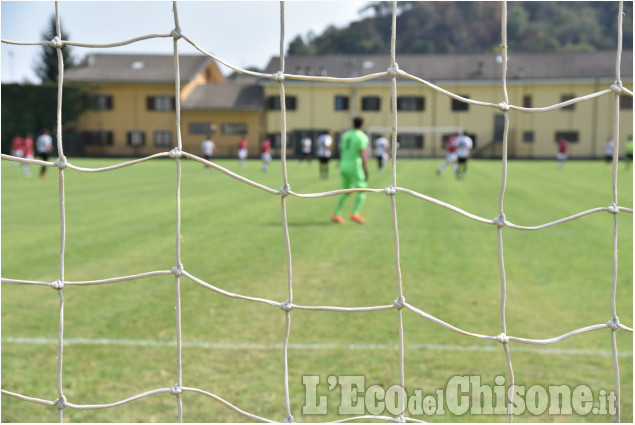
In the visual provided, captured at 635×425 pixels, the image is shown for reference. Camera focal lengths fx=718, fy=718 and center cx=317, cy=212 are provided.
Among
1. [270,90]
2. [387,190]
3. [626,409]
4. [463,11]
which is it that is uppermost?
[463,11]

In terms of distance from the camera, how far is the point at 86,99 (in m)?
51.4

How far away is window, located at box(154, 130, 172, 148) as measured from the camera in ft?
169

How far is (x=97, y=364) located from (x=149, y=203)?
1034 cm

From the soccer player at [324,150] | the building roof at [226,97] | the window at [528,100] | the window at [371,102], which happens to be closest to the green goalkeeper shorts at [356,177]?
the soccer player at [324,150]

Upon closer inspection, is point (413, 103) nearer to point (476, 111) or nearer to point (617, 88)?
point (476, 111)

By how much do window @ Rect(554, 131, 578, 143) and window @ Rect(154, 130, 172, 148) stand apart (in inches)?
1060

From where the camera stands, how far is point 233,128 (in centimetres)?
5159

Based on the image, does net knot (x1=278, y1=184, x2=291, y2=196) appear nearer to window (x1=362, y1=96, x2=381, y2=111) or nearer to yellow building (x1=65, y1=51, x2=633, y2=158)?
yellow building (x1=65, y1=51, x2=633, y2=158)

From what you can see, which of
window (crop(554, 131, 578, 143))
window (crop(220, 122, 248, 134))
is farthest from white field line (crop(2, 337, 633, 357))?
window (crop(220, 122, 248, 134))

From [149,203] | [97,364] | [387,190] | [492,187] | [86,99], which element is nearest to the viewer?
[387,190]

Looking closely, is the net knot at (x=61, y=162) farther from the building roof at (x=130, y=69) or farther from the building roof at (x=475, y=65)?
the building roof at (x=130, y=69)

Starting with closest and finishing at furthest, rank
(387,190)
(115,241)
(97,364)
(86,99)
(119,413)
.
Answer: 1. (387,190)
2. (119,413)
3. (97,364)
4. (115,241)
5. (86,99)

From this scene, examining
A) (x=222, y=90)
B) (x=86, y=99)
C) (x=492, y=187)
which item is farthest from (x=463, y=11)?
(x=492, y=187)

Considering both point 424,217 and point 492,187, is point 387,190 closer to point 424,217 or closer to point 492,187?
point 424,217
